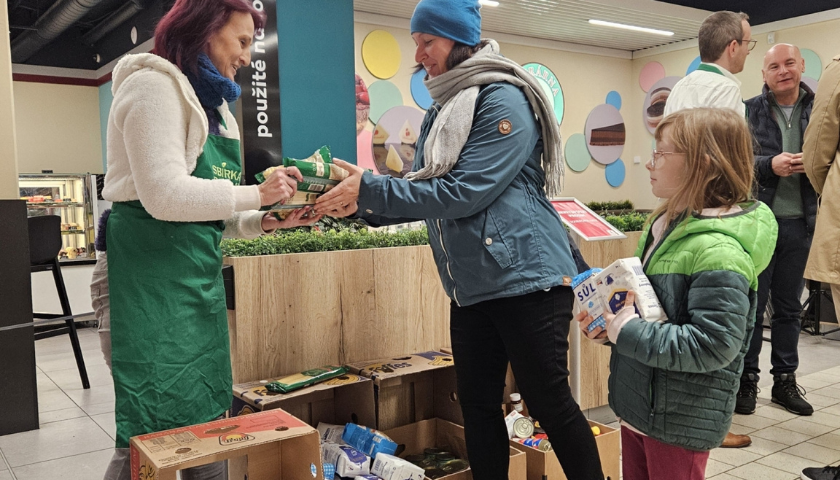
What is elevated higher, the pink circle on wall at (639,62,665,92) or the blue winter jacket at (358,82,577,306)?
the pink circle on wall at (639,62,665,92)

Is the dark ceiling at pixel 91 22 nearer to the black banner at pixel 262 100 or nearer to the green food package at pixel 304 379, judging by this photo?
the black banner at pixel 262 100

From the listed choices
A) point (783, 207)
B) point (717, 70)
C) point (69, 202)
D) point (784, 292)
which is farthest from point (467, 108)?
point (69, 202)

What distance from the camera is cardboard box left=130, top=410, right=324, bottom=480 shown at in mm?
1520

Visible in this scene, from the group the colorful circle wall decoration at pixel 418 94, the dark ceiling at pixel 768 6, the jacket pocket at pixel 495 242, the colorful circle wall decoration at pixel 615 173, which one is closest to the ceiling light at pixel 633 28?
the dark ceiling at pixel 768 6

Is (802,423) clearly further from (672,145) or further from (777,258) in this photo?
(672,145)

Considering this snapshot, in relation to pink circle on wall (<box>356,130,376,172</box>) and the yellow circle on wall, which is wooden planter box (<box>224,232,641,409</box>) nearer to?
pink circle on wall (<box>356,130,376,172</box>)

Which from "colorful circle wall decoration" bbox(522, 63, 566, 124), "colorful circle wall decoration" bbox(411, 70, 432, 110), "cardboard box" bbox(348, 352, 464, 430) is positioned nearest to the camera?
"cardboard box" bbox(348, 352, 464, 430)

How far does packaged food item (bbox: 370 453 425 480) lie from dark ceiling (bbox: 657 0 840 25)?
892cm

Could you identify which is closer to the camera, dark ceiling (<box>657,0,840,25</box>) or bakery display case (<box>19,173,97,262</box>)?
dark ceiling (<box>657,0,840,25</box>)

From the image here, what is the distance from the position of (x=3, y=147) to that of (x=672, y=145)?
12.4ft

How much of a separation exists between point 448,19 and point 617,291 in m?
0.93

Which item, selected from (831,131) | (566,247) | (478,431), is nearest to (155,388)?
(478,431)

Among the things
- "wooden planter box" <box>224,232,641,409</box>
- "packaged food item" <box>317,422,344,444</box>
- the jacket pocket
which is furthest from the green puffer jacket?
"wooden planter box" <box>224,232,641,409</box>

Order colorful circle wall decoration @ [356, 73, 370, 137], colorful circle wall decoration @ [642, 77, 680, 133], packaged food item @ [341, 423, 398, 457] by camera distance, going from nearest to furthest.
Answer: packaged food item @ [341, 423, 398, 457], colorful circle wall decoration @ [356, 73, 370, 137], colorful circle wall decoration @ [642, 77, 680, 133]
